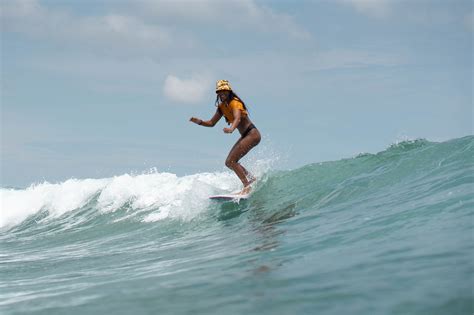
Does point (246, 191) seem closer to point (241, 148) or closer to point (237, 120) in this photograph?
point (241, 148)

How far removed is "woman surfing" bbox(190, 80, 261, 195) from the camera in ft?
33.7

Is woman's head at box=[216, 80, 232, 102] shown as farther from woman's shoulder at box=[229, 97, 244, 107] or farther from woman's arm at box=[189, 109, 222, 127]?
woman's arm at box=[189, 109, 222, 127]

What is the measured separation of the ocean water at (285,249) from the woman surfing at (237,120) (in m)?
0.72

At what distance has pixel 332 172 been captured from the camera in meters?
12.3

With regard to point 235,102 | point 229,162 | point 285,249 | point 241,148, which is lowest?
point 285,249

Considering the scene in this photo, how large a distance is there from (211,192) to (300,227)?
429 cm

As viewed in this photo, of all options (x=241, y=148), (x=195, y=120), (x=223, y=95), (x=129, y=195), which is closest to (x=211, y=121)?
(x=195, y=120)

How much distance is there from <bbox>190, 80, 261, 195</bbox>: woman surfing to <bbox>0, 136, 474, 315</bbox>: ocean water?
0.72 m

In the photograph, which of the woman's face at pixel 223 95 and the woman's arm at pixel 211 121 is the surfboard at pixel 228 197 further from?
the woman's face at pixel 223 95

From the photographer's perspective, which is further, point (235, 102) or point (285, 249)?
point (235, 102)

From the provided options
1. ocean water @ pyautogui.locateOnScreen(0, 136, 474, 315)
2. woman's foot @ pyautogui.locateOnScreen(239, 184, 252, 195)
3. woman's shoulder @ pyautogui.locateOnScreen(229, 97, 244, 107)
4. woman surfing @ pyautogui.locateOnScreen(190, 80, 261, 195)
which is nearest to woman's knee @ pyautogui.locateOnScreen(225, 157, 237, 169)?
woman surfing @ pyautogui.locateOnScreen(190, 80, 261, 195)

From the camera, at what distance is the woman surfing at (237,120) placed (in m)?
10.3

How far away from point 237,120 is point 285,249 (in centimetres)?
442

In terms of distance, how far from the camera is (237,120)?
32.9 feet
